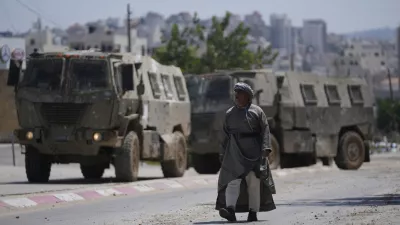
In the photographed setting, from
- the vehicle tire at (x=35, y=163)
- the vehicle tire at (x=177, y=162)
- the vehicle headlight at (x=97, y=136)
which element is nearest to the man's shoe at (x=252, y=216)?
the vehicle headlight at (x=97, y=136)

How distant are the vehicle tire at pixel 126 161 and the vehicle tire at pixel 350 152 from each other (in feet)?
33.1

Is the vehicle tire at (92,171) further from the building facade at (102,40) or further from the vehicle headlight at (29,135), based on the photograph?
the building facade at (102,40)

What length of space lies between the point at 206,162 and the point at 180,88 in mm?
3345

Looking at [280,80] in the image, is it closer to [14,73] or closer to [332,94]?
[332,94]

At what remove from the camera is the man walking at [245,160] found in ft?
46.1

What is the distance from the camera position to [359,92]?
33.8m

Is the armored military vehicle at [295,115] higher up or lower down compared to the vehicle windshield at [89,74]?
lower down

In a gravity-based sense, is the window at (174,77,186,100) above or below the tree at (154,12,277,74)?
below

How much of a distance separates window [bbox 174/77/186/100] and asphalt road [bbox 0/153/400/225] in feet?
21.2

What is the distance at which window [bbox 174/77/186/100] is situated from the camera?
28.3 m

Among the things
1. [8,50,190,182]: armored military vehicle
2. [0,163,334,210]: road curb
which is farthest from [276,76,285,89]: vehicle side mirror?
[8,50,190,182]: armored military vehicle

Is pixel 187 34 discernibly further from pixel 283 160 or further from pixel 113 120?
pixel 113 120

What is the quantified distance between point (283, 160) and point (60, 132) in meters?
10.4

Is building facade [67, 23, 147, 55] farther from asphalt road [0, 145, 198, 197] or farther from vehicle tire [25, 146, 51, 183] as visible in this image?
vehicle tire [25, 146, 51, 183]
